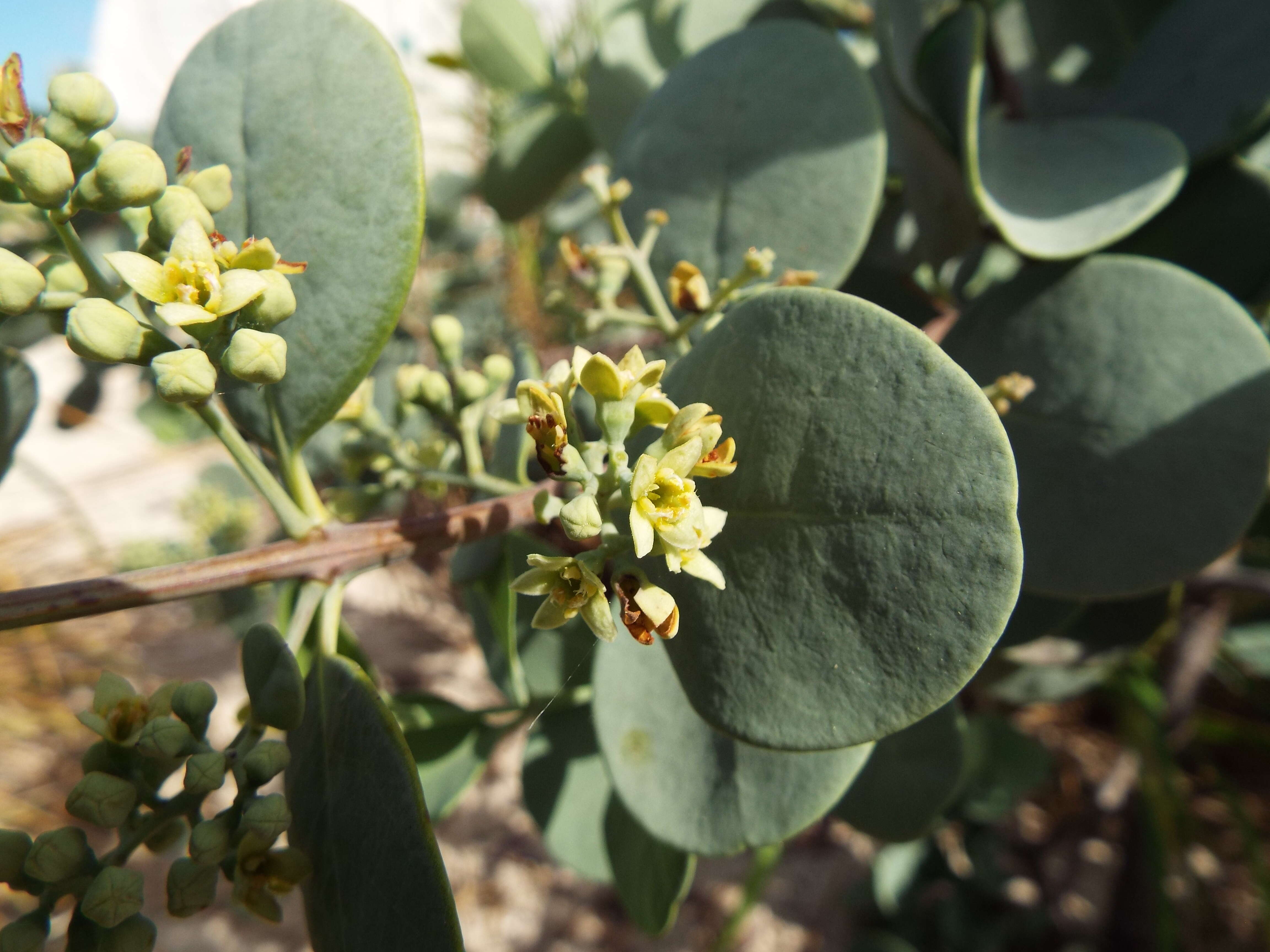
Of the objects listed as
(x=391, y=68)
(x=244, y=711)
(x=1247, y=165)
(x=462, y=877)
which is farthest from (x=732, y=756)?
(x=462, y=877)

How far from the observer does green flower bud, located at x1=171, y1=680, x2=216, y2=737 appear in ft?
2.71

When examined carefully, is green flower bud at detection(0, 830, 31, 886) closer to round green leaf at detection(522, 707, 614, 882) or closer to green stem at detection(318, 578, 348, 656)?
green stem at detection(318, 578, 348, 656)

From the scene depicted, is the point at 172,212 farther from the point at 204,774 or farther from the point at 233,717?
the point at 233,717

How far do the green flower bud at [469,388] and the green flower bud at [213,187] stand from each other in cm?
36

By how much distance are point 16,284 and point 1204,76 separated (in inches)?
64.2

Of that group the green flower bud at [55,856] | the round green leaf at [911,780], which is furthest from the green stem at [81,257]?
the round green leaf at [911,780]

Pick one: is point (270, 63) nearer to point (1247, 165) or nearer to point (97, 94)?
point (97, 94)

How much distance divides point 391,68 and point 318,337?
304 mm

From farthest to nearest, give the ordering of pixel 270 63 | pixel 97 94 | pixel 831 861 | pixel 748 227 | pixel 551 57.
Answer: pixel 831 861
pixel 551 57
pixel 748 227
pixel 270 63
pixel 97 94

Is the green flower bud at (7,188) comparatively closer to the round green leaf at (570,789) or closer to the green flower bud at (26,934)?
the green flower bud at (26,934)

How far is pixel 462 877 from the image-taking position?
3.42 metres

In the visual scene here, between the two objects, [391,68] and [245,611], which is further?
[245,611]

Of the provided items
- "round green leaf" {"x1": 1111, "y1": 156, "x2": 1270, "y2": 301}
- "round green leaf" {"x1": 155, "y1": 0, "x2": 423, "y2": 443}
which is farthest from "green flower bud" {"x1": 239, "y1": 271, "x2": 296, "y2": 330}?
"round green leaf" {"x1": 1111, "y1": 156, "x2": 1270, "y2": 301}

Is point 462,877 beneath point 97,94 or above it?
beneath
